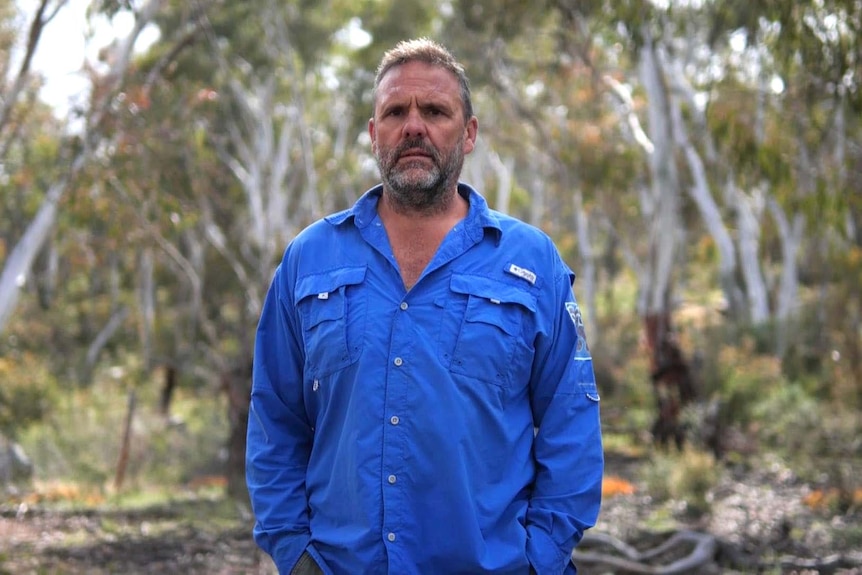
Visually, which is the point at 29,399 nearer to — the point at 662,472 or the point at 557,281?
the point at 662,472

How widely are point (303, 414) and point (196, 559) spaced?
6.28 metres

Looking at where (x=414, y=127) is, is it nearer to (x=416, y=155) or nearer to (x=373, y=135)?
(x=416, y=155)

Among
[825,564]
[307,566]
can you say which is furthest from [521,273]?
[825,564]

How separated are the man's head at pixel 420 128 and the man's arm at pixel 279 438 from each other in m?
0.40

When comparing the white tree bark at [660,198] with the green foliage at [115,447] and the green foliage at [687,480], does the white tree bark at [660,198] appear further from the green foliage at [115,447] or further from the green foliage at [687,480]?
the green foliage at [115,447]

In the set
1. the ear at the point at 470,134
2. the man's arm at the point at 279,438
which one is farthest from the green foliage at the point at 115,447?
the ear at the point at 470,134

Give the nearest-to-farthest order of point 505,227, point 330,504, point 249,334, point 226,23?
point 330,504, point 505,227, point 249,334, point 226,23

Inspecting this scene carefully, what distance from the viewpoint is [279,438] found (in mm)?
3014

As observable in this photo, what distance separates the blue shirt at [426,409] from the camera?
2740mm

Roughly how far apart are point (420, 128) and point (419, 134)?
0.05ft

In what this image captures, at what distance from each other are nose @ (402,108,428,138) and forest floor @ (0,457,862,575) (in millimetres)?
4814

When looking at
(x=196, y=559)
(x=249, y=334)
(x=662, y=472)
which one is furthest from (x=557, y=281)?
(x=249, y=334)

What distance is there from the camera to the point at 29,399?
1806 centimetres

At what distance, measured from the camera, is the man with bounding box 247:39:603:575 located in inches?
108
